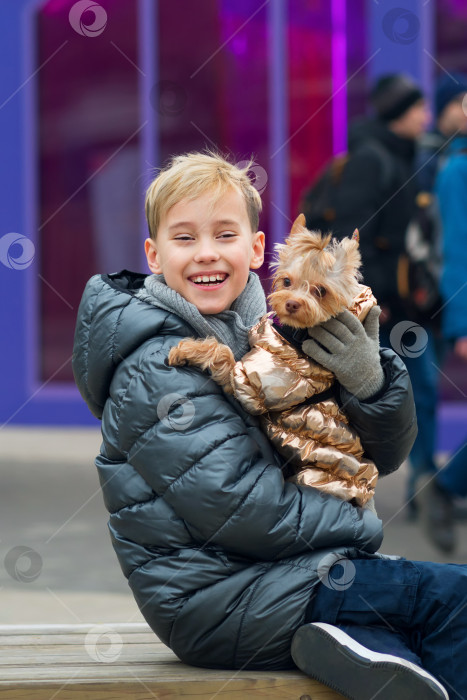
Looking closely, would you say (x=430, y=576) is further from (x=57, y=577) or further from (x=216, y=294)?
(x=57, y=577)

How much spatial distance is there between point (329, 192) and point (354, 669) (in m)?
3.82

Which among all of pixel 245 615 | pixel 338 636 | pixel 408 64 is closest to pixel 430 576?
pixel 338 636

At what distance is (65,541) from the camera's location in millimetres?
5895

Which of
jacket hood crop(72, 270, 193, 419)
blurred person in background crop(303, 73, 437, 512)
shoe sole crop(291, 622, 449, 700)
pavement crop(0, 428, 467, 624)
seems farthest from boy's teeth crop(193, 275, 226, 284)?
blurred person in background crop(303, 73, 437, 512)

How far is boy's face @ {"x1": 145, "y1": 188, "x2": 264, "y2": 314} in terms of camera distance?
2.88 m

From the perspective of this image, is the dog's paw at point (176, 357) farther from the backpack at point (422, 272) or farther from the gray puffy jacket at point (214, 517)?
the backpack at point (422, 272)

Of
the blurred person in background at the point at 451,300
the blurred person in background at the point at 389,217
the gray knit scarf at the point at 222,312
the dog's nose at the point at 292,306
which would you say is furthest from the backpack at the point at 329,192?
the dog's nose at the point at 292,306

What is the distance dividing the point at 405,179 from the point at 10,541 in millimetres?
2893

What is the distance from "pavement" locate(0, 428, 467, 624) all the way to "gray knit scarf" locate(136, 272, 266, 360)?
1.94 metres

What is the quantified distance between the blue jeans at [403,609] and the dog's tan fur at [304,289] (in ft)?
1.85

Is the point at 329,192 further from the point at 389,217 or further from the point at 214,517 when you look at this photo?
the point at 214,517

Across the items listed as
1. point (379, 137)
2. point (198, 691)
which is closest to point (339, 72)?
point (379, 137)

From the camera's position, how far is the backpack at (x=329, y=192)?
5.87 meters

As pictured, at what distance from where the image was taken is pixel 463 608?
256 centimetres
